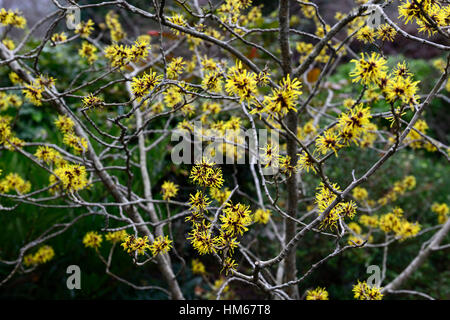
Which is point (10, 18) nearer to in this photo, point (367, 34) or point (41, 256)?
point (41, 256)

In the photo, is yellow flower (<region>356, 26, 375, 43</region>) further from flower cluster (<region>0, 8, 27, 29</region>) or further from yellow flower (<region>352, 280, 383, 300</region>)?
flower cluster (<region>0, 8, 27, 29</region>)

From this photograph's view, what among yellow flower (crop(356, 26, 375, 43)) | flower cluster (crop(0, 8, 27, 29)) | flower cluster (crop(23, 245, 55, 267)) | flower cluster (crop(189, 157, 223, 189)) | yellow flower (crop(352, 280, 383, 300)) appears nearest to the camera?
flower cluster (crop(189, 157, 223, 189))

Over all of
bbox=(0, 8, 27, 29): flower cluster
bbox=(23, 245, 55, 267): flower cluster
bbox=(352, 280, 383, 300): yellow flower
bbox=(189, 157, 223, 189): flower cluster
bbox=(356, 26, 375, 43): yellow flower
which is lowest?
bbox=(352, 280, 383, 300): yellow flower

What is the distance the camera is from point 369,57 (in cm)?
108

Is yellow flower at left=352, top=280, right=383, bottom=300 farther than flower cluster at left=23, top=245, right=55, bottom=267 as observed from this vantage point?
No

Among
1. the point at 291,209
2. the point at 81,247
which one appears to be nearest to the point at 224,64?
the point at 291,209

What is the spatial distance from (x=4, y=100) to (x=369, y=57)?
2.25 meters

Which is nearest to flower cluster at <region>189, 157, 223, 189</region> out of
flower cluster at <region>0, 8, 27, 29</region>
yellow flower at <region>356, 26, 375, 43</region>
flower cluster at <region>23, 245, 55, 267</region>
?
yellow flower at <region>356, 26, 375, 43</region>

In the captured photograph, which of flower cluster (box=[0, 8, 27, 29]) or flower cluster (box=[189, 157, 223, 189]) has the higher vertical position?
flower cluster (box=[0, 8, 27, 29])

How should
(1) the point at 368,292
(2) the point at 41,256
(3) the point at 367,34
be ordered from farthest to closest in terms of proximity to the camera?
(2) the point at 41,256
(3) the point at 367,34
(1) the point at 368,292

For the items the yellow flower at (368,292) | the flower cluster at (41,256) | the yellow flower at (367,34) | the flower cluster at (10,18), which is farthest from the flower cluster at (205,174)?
the flower cluster at (41,256)

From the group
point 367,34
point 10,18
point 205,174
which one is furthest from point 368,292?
point 10,18

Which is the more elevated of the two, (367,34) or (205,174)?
(367,34)
